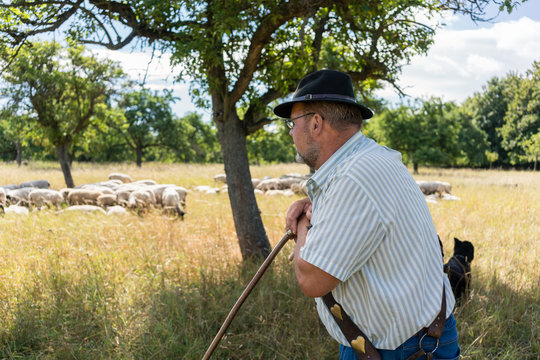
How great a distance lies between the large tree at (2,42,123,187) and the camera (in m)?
17.8

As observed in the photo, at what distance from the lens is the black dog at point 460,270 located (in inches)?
184

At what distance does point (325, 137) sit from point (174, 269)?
13.9 ft

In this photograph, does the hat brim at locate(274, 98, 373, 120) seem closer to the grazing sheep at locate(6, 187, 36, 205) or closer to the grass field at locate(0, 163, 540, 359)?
the grass field at locate(0, 163, 540, 359)

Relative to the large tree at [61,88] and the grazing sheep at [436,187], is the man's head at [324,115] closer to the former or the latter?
the grazing sheep at [436,187]

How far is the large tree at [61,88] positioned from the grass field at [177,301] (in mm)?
12861

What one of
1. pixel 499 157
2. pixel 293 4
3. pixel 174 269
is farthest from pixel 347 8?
pixel 499 157

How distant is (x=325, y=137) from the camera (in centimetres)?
198

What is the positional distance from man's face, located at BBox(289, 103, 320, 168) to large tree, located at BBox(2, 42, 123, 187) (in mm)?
18640

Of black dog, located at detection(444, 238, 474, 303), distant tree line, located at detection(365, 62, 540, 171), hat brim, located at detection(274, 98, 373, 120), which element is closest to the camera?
hat brim, located at detection(274, 98, 373, 120)

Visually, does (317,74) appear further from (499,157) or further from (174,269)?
(499,157)

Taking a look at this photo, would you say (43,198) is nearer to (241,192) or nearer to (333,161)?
(241,192)

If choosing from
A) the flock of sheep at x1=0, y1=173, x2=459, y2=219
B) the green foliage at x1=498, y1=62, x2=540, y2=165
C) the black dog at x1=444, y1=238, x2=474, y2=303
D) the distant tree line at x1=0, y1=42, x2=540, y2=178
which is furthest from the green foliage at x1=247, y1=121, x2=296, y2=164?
the black dog at x1=444, y1=238, x2=474, y2=303

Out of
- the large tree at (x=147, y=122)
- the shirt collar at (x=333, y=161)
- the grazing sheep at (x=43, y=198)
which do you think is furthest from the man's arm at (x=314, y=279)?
the large tree at (x=147, y=122)

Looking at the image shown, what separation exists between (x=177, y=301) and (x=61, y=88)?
57.4 feet
